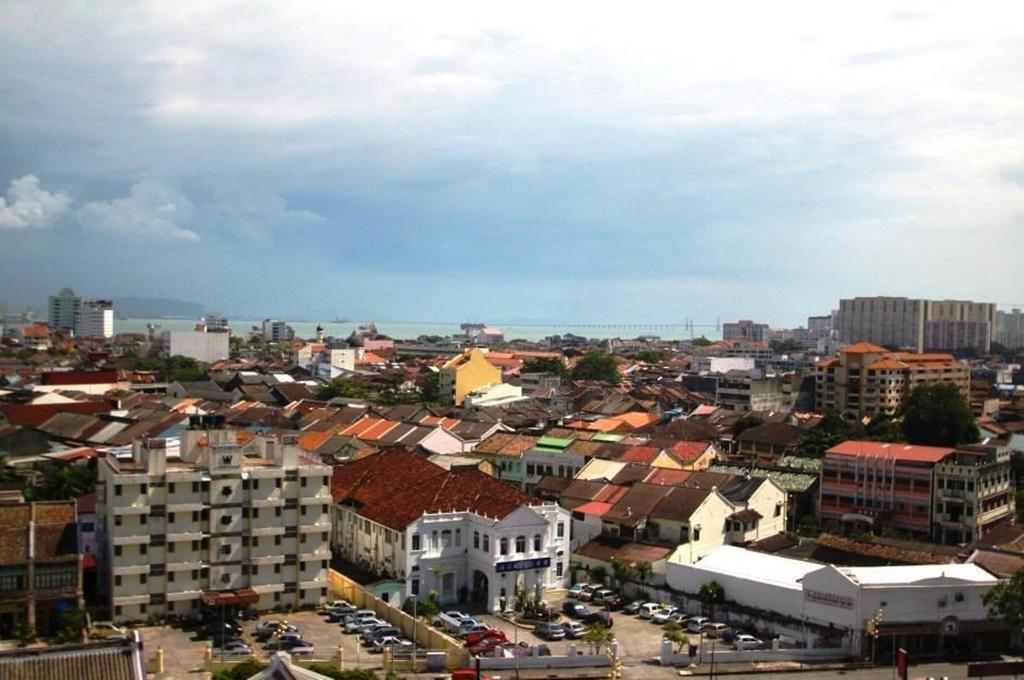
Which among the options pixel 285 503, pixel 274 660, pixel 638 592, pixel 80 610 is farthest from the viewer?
pixel 638 592

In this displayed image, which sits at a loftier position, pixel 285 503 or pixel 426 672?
pixel 285 503

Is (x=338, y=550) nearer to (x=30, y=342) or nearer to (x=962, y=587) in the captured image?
(x=962, y=587)

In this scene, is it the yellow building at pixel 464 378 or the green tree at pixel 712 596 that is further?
the yellow building at pixel 464 378

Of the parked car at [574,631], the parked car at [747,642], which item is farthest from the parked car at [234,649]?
the parked car at [747,642]

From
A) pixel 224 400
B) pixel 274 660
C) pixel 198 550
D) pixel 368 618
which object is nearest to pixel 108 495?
pixel 198 550

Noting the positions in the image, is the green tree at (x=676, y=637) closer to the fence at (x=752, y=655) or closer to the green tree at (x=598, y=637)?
the fence at (x=752, y=655)
